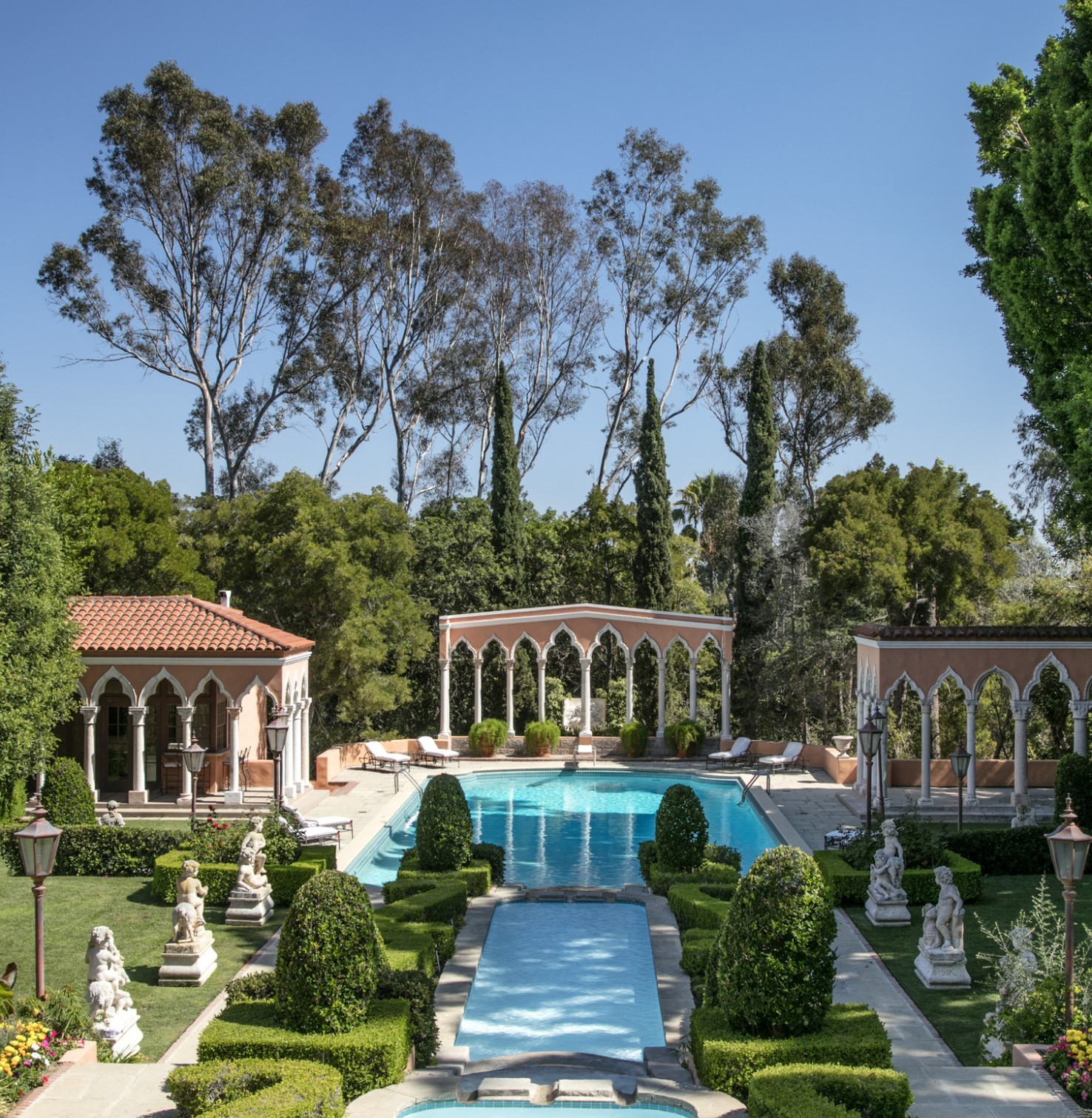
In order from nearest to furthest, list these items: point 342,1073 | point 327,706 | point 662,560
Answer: point 342,1073, point 327,706, point 662,560

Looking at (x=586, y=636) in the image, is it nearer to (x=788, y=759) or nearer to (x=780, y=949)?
(x=788, y=759)

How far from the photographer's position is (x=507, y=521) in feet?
118

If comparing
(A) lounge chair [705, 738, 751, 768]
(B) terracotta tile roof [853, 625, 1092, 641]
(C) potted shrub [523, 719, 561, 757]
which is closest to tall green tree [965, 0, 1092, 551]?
(B) terracotta tile roof [853, 625, 1092, 641]

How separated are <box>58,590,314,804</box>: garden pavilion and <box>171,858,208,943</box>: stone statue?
9430 mm

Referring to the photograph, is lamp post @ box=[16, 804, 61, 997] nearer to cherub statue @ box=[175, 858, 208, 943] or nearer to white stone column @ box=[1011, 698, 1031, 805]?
cherub statue @ box=[175, 858, 208, 943]

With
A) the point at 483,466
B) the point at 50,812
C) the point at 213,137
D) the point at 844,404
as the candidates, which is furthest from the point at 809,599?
the point at 213,137

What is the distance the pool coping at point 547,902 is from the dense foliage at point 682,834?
0.58m

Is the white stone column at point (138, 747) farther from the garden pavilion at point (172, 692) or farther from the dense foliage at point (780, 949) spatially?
the dense foliage at point (780, 949)

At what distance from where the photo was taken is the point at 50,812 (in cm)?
1798

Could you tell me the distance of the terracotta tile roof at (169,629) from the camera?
22.5m

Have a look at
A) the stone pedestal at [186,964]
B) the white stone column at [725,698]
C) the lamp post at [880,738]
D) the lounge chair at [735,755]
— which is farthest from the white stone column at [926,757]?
the stone pedestal at [186,964]

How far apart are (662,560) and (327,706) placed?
10560 mm

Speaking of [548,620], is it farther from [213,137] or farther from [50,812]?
[213,137]

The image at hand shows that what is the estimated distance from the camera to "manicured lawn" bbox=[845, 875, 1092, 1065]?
1101 cm
